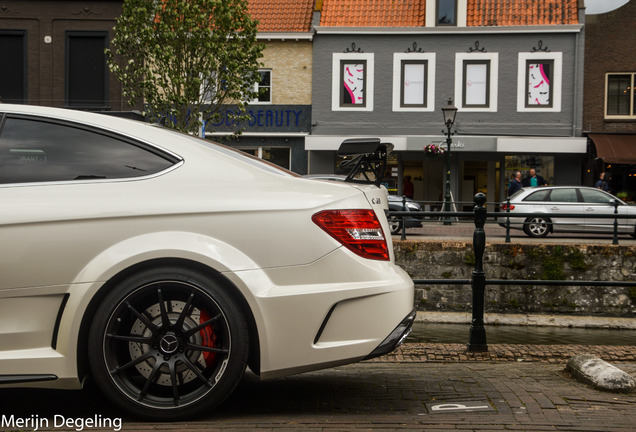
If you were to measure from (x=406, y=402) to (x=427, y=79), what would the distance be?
24.4m

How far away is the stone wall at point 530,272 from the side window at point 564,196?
15.6 ft

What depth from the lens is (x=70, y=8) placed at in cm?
2734

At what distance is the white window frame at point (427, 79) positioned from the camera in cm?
2750

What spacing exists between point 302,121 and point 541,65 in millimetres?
8921

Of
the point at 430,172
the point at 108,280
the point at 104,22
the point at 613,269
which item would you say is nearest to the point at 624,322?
the point at 613,269

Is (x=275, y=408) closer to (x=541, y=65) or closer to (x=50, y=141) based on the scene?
(x=50, y=141)

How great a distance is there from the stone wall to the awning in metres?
12.6

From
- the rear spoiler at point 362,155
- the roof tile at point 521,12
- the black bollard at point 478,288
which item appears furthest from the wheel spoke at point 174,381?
the roof tile at point 521,12

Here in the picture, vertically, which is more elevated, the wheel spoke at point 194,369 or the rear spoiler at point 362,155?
the rear spoiler at point 362,155

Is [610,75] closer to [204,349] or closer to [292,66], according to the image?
[292,66]

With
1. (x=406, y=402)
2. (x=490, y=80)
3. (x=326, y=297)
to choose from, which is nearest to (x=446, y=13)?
(x=490, y=80)

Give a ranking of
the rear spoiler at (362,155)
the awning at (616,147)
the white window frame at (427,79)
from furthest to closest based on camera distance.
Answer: the white window frame at (427,79) < the awning at (616,147) < the rear spoiler at (362,155)

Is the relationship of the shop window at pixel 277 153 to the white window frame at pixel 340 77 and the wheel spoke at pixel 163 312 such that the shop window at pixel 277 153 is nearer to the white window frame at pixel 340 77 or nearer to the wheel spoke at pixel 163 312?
the white window frame at pixel 340 77

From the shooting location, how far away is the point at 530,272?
14180mm
